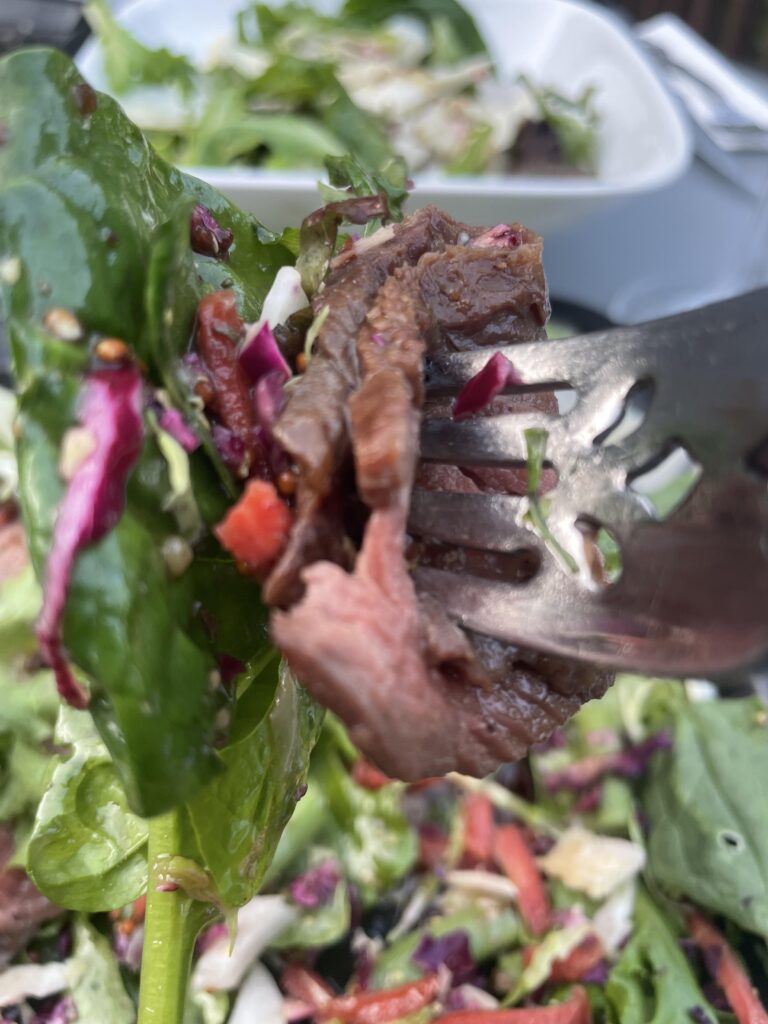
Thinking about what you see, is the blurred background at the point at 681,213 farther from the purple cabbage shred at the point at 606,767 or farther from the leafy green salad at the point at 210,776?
the leafy green salad at the point at 210,776

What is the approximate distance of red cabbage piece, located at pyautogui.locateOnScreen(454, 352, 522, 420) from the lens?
27.5 inches

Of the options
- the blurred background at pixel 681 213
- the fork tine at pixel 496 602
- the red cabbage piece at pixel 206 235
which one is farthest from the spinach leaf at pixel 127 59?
the fork tine at pixel 496 602

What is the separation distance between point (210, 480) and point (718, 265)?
2.55 m

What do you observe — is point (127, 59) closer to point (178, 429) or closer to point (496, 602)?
point (178, 429)

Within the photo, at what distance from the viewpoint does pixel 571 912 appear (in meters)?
1.39

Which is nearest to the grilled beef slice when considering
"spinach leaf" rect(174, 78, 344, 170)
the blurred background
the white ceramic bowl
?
the white ceramic bowl

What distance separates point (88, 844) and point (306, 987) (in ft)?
1.73


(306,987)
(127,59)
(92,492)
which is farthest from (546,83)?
(92,492)

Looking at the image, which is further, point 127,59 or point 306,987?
point 127,59

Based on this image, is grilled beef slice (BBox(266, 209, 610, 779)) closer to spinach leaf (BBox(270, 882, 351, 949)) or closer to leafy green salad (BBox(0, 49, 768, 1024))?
leafy green salad (BBox(0, 49, 768, 1024))

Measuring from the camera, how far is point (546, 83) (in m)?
3.00

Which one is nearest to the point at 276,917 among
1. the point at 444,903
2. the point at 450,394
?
the point at 444,903

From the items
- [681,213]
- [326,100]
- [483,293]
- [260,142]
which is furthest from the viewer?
[681,213]

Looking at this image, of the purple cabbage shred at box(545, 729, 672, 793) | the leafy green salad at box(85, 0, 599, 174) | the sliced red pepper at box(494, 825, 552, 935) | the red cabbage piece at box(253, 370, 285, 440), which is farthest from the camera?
the leafy green salad at box(85, 0, 599, 174)
